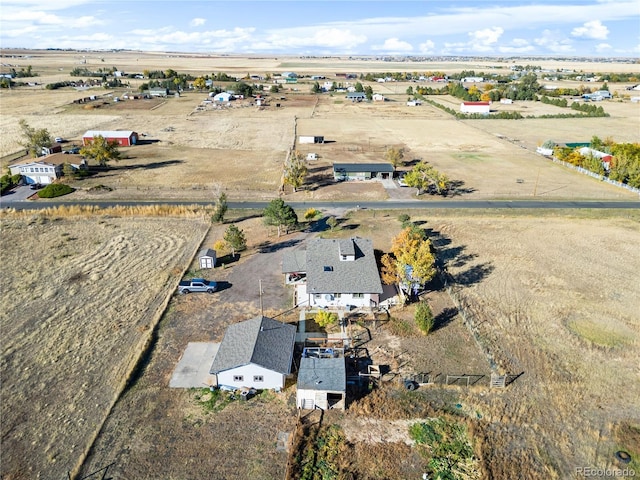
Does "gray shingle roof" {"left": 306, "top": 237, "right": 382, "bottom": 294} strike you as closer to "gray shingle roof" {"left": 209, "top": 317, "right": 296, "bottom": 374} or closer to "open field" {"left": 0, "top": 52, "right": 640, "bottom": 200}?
"gray shingle roof" {"left": 209, "top": 317, "right": 296, "bottom": 374}

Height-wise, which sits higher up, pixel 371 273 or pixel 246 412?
pixel 371 273

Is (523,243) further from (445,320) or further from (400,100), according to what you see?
(400,100)

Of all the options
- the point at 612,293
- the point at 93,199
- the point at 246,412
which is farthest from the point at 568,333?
the point at 93,199

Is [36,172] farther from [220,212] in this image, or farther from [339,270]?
[339,270]

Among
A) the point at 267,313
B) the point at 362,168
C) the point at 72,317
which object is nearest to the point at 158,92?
the point at 362,168

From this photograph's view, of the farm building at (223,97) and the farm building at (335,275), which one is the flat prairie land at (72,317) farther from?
the farm building at (223,97)

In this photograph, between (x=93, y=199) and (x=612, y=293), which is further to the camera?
(x=93, y=199)

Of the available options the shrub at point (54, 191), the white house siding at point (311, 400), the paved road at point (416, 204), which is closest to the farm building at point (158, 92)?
the shrub at point (54, 191)
